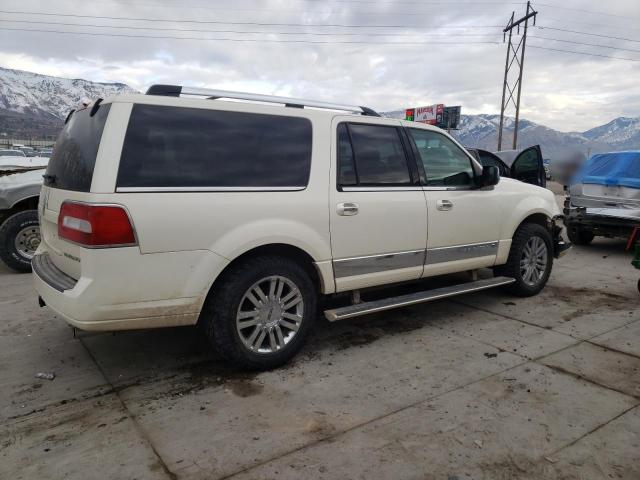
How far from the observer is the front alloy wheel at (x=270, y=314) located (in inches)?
134

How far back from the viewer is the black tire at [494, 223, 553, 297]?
5.12 metres

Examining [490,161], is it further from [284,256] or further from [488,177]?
[284,256]

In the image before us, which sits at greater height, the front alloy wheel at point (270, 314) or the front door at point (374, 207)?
the front door at point (374, 207)

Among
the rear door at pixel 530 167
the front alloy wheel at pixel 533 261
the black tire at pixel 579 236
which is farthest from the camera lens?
the black tire at pixel 579 236

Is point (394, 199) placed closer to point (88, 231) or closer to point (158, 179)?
point (158, 179)

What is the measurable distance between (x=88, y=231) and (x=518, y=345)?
11.0ft

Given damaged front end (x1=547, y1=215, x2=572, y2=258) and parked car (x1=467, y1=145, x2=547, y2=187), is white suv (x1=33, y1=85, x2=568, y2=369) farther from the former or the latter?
Result: parked car (x1=467, y1=145, x2=547, y2=187)

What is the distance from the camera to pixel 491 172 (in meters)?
4.62

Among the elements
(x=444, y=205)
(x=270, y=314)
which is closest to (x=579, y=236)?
(x=444, y=205)

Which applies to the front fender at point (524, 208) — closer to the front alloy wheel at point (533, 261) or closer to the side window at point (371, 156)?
the front alloy wheel at point (533, 261)

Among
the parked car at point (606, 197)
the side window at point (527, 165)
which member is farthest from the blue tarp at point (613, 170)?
the side window at point (527, 165)

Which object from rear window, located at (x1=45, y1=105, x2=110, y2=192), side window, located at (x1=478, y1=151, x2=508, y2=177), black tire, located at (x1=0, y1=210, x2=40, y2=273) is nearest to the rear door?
side window, located at (x1=478, y1=151, x2=508, y2=177)

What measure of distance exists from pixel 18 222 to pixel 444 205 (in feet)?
17.5

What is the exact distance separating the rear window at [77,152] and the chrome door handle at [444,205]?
2724 mm
